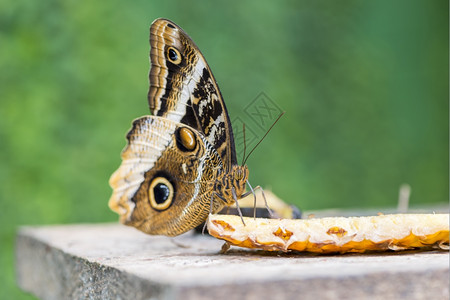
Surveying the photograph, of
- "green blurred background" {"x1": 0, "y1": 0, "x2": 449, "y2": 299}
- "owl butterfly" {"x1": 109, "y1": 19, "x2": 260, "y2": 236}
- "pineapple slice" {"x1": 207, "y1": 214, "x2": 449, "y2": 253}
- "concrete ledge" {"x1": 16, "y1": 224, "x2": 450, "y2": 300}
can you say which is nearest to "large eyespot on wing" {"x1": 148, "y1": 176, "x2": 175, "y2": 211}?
"owl butterfly" {"x1": 109, "y1": 19, "x2": 260, "y2": 236}

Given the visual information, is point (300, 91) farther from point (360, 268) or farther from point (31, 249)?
point (360, 268)

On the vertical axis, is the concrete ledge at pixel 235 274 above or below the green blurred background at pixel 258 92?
below

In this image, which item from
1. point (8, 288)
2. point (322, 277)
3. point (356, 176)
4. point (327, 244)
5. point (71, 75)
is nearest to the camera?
point (322, 277)

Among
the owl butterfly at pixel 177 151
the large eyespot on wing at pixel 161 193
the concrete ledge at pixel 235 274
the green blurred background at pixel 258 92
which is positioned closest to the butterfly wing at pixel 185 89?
the owl butterfly at pixel 177 151

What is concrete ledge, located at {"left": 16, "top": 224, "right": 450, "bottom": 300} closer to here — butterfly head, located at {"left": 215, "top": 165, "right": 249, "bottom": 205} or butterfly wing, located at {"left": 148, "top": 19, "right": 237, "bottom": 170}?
butterfly head, located at {"left": 215, "top": 165, "right": 249, "bottom": 205}

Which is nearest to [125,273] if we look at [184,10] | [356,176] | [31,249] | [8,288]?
[31,249]

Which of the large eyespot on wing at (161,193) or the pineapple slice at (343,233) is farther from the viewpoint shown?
the large eyespot on wing at (161,193)

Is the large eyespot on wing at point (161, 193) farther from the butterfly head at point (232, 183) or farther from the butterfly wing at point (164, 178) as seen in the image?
the butterfly head at point (232, 183)
